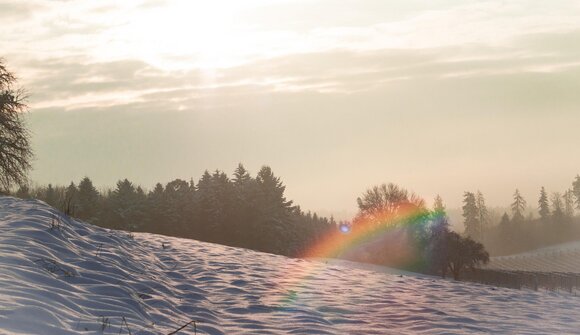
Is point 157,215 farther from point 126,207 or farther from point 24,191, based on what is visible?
point 24,191

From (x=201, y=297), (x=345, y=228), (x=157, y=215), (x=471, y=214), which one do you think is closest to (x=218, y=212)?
(x=157, y=215)

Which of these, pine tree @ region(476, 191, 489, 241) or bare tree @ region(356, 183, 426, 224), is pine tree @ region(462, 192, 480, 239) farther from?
bare tree @ region(356, 183, 426, 224)

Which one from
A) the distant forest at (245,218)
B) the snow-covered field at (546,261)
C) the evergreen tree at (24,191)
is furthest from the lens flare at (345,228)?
the evergreen tree at (24,191)

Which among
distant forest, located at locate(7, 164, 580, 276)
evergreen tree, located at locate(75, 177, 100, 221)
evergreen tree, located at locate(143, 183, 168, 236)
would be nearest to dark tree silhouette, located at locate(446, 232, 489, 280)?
distant forest, located at locate(7, 164, 580, 276)

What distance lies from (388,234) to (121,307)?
212ft

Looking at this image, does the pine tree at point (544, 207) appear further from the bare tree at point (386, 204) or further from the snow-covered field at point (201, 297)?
the snow-covered field at point (201, 297)

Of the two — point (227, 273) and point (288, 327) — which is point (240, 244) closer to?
point (227, 273)

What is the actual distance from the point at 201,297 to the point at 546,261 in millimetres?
116909

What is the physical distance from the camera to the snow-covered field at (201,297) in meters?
6.67

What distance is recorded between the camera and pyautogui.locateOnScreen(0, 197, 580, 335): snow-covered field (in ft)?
21.9

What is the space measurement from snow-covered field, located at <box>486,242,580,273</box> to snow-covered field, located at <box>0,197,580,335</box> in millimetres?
96047

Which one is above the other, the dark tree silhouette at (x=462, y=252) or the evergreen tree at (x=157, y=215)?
the evergreen tree at (x=157, y=215)

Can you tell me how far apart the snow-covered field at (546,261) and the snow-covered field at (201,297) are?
9605 centimetres

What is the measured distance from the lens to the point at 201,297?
9.47 m
